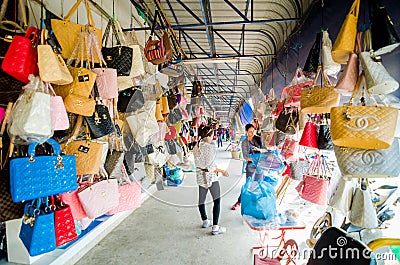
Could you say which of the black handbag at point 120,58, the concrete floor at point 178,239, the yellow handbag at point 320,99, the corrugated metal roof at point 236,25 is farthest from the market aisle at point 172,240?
the corrugated metal roof at point 236,25

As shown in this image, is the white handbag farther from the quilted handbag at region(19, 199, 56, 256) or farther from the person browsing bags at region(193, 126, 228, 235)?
the person browsing bags at region(193, 126, 228, 235)

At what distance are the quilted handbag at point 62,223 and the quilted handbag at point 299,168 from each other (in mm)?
2114

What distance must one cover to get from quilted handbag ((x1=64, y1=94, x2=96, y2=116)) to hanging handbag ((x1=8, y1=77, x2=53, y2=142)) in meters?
0.19

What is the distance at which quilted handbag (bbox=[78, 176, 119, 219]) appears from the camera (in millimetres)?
Result: 1672

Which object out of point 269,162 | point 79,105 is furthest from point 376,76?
point 269,162

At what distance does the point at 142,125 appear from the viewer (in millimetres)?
2186

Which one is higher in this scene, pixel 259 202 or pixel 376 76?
pixel 376 76

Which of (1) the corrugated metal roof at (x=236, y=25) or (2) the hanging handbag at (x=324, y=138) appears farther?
(1) the corrugated metal roof at (x=236, y=25)

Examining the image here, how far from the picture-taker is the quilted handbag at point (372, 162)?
115cm

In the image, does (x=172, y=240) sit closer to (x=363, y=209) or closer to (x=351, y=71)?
(x=363, y=209)

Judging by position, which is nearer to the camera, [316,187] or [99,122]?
[99,122]

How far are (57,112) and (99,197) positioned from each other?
658mm

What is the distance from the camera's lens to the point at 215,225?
3.91 metres

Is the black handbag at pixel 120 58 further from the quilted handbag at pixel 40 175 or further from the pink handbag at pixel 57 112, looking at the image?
the quilted handbag at pixel 40 175
